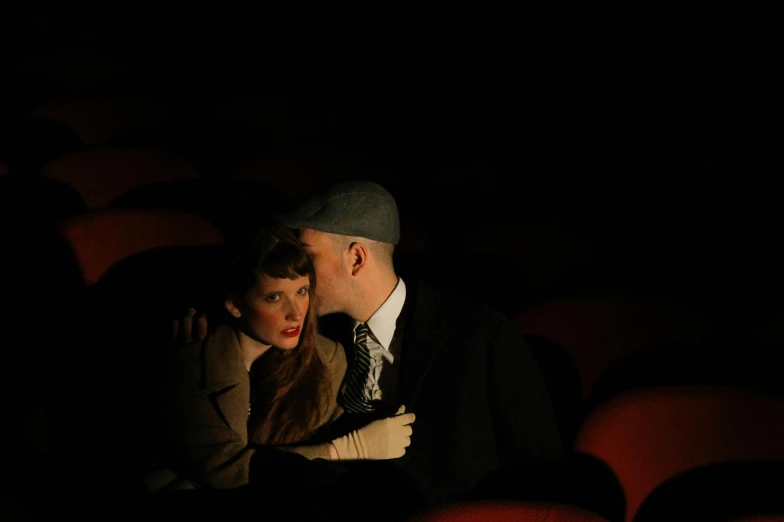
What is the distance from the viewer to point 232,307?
5.11ft

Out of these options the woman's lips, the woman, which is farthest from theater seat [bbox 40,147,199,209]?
the woman's lips

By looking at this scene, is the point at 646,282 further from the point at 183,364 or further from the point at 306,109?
the point at 306,109

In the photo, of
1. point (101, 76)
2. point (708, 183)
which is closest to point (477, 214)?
point (708, 183)

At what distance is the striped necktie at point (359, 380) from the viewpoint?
162 cm

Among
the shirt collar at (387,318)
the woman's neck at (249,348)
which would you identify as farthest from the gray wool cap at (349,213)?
the woman's neck at (249,348)

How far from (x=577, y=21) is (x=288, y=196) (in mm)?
1580

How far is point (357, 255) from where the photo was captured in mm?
1534

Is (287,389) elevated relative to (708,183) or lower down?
lower down

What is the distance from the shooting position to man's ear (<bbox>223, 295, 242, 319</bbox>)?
61.1 inches

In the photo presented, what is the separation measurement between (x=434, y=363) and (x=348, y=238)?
27cm

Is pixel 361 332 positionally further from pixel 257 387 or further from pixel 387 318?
pixel 257 387

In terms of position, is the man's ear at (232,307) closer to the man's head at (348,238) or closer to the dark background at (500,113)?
the man's head at (348,238)

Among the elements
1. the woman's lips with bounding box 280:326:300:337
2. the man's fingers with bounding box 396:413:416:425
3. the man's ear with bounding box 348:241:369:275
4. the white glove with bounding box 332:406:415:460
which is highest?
the man's ear with bounding box 348:241:369:275

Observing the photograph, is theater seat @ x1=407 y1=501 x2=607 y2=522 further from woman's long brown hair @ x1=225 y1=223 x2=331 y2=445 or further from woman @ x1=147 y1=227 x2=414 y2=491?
woman's long brown hair @ x1=225 y1=223 x2=331 y2=445
